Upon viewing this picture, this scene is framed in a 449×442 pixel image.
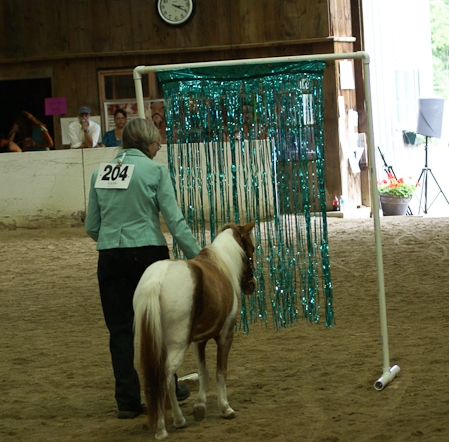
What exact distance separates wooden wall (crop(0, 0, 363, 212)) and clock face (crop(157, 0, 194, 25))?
0.12 m

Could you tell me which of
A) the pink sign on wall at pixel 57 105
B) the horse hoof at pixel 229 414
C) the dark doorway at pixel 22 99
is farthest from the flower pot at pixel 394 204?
the horse hoof at pixel 229 414

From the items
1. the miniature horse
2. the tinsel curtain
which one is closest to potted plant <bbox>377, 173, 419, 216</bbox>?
the tinsel curtain

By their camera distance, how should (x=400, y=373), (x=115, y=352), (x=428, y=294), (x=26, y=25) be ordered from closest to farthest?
(x=115, y=352) < (x=400, y=373) < (x=428, y=294) < (x=26, y=25)

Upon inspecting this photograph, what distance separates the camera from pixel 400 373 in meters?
3.60

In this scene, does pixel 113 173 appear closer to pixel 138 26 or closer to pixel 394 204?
pixel 138 26

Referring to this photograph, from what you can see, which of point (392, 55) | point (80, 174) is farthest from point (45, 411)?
point (392, 55)

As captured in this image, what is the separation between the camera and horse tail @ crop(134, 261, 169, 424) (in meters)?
2.65

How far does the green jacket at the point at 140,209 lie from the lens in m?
2.95

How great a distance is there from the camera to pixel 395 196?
11.9m

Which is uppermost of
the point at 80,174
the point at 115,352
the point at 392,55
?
the point at 392,55

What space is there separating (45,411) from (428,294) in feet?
11.7

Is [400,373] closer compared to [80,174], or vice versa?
[400,373]

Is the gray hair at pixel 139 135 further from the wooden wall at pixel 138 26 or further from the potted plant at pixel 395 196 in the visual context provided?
the potted plant at pixel 395 196

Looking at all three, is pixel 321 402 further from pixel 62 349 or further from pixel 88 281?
pixel 88 281
